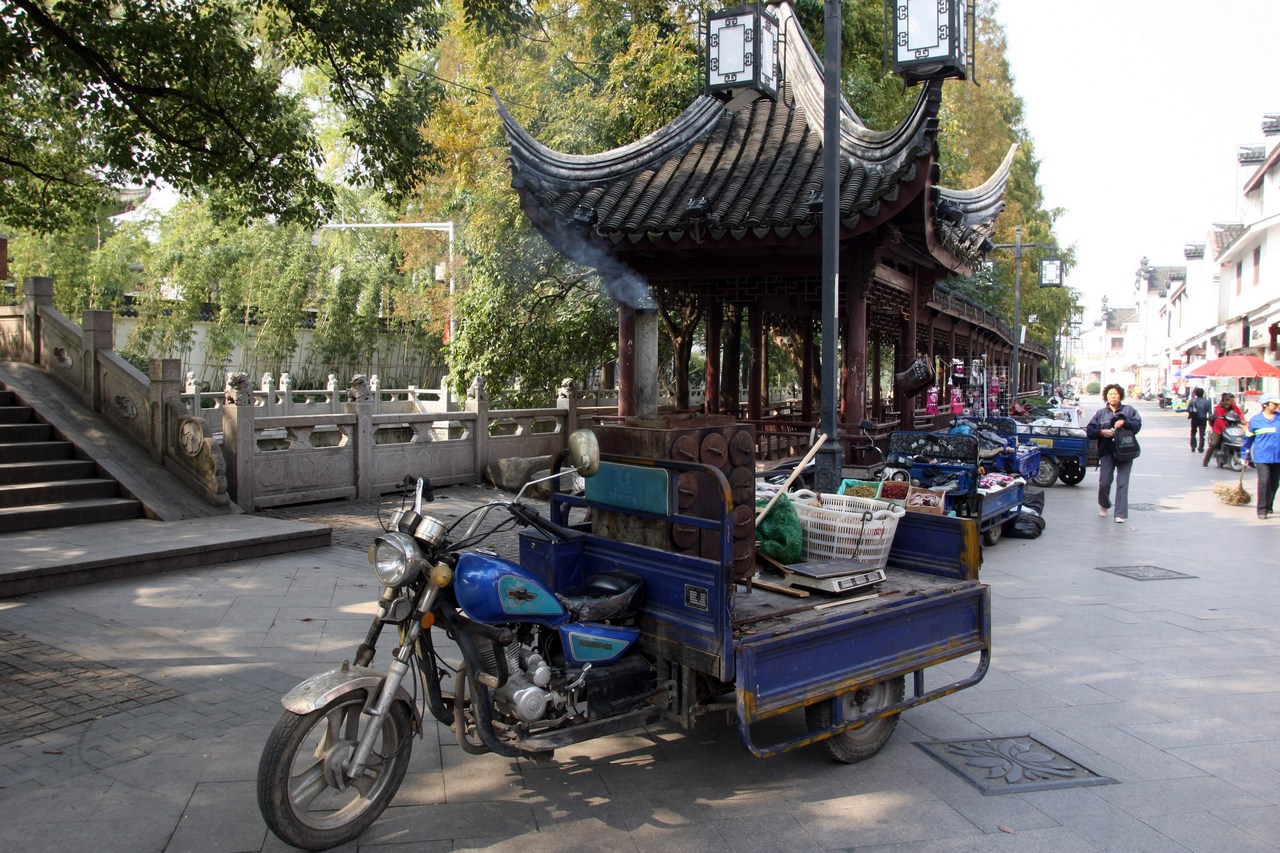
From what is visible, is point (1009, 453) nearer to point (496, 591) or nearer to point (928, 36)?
point (928, 36)

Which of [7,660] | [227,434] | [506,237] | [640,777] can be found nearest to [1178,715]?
[640,777]

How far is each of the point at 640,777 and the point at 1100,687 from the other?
311cm

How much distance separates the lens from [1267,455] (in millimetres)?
12961

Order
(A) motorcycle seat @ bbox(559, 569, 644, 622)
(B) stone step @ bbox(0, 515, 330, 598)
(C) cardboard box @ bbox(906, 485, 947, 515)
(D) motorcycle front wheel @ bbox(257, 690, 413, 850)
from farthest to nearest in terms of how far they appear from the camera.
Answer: (B) stone step @ bbox(0, 515, 330, 598), (C) cardboard box @ bbox(906, 485, 947, 515), (A) motorcycle seat @ bbox(559, 569, 644, 622), (D) motorcycle front wheel @ bbox(257, 690, 413, 850)

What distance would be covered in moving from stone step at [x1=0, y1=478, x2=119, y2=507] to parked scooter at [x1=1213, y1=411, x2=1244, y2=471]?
70.2 ft

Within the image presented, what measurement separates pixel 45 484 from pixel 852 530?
858cm

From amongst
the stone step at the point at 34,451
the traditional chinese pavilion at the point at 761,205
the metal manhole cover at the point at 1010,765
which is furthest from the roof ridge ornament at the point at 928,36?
the stone step at the point at 34,451

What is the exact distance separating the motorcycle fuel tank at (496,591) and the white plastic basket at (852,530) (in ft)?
6.10

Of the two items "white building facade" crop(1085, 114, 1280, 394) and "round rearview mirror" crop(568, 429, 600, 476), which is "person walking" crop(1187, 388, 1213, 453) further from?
"round rearview mirror" crop(568, 429, 600, 476)

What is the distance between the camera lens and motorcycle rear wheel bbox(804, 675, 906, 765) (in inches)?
166

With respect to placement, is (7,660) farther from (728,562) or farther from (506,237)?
(506,237)

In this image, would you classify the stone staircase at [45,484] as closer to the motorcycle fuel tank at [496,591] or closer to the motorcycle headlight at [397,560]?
the motorcycle headlight at [397,560]

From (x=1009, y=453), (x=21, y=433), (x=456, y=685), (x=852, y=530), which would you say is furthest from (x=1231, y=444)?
(x=21, y=433)

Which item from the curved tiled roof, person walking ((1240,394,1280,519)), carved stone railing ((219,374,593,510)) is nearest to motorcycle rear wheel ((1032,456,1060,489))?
person walking ((1240,394,1280,519))
